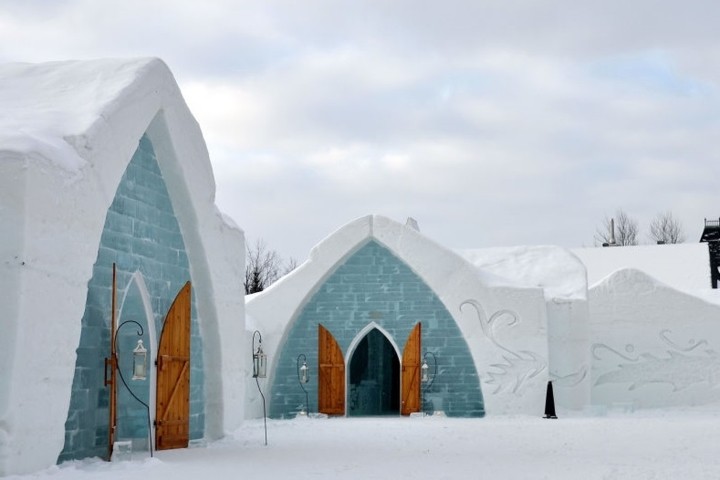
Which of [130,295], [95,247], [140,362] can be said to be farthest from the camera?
[130,295]

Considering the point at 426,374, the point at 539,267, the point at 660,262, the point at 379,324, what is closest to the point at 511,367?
the point at 426,374

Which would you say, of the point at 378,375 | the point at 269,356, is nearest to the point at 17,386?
the point at 269,356

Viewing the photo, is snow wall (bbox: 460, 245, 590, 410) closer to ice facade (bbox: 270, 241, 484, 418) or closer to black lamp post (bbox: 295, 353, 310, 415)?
ice facade (bbox: 270, 241, 484, 418)

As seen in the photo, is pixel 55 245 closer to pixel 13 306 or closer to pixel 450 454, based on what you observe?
pixel 13 306

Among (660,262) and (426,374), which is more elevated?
(660,262)

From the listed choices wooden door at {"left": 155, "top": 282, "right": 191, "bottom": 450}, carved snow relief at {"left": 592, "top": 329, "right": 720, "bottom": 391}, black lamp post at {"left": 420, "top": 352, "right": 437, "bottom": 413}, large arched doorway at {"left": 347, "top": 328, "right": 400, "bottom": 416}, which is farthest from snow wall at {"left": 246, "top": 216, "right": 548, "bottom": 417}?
wooden door at {"left": 155, "top": 282, "right": 191, "bottom": 450}

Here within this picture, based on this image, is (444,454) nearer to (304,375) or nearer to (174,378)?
(174,378)

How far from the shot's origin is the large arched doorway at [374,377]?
25.8m

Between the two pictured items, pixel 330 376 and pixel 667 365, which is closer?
pixel 330 376

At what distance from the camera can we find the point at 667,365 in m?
23.4

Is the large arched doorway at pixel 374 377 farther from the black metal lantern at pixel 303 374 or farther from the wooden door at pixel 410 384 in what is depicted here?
the wooden door at pixel 410 384

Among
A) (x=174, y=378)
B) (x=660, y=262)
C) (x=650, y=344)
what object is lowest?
(x=174, y=378)

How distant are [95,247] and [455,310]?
11.9 metres

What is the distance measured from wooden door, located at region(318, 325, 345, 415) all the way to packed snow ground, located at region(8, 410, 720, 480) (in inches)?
125
